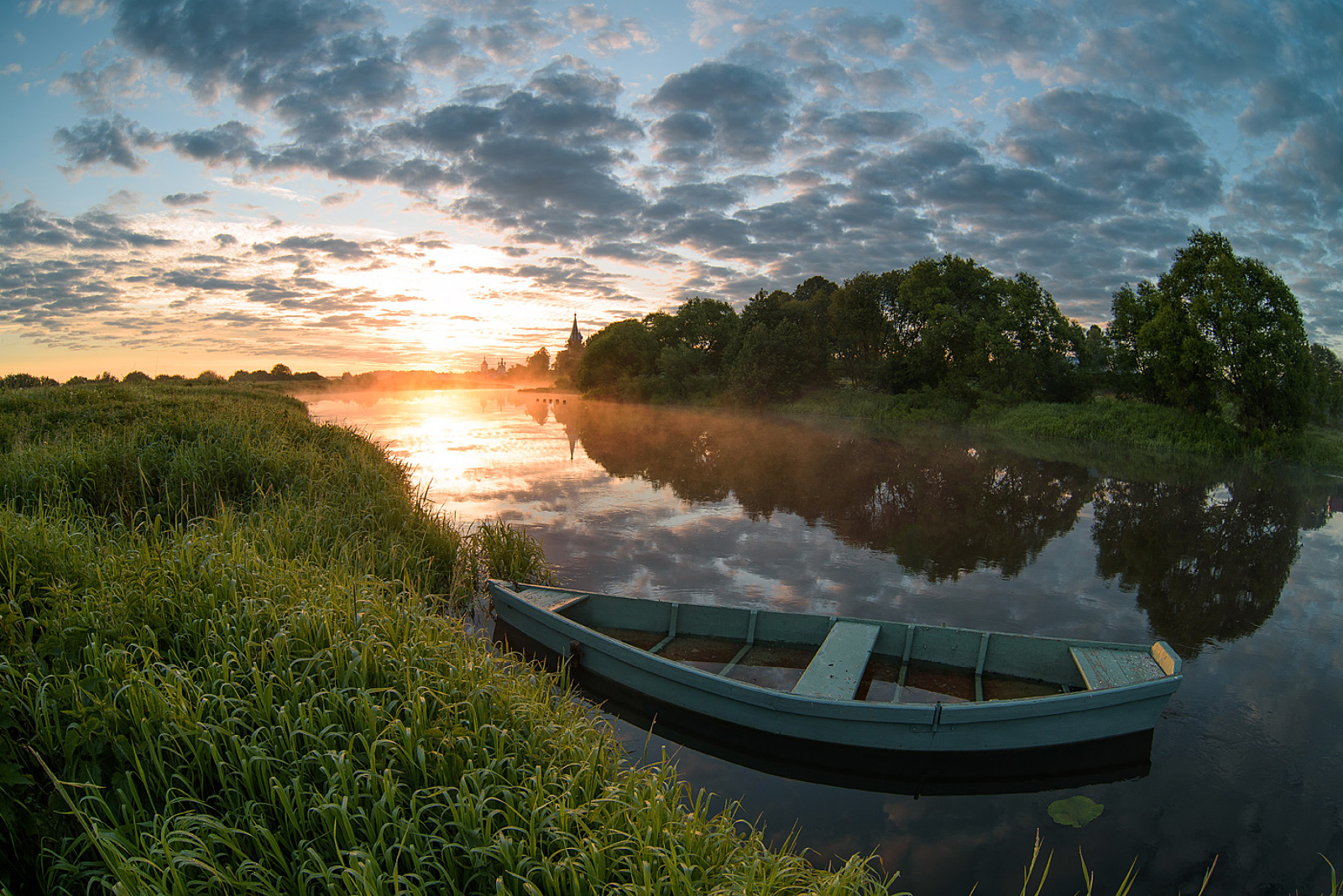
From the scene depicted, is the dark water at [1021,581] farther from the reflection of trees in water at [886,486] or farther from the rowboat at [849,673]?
the rowboat at [849,673]

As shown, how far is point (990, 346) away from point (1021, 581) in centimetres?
3487

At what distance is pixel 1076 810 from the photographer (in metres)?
5.70

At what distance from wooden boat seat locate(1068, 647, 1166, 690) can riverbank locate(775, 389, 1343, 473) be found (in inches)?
1138

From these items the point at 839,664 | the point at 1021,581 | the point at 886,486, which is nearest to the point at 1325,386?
the point at 886,486

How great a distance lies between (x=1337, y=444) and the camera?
32.8m

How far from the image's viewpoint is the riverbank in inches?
1223

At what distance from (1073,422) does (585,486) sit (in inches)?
1228

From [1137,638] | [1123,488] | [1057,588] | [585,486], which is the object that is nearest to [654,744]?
[1137,638]

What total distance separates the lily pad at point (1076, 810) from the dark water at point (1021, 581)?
70 millimetres

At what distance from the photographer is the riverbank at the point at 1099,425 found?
102 feet

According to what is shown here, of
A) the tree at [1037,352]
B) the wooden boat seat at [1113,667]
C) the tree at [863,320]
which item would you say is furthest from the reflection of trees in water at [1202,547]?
the tree at [863,320]

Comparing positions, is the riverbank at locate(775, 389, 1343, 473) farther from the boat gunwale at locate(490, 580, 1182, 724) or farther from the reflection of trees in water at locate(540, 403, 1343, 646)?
the boat gunwale at locate(490, 580, 1182, 724)

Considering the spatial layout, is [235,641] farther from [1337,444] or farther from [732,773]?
[1337,444]

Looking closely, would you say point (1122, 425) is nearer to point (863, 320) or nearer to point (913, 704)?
point (863, 320)
